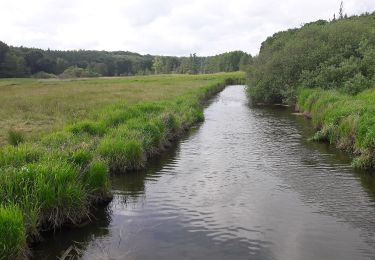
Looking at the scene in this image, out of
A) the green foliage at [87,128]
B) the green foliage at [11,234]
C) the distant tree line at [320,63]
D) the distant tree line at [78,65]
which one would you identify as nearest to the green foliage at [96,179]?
the green foliage at [11,234]

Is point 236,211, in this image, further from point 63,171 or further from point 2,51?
point 2,51

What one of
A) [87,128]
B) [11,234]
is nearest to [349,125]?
[87,128]

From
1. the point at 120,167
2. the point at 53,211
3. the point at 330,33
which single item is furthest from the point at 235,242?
the point at 330,33

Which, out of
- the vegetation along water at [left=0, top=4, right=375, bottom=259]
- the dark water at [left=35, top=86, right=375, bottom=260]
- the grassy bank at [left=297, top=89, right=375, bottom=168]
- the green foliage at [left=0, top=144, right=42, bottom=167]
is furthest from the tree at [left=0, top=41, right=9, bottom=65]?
the green foliage at [left=0, top=144, right=42, bottom=167]

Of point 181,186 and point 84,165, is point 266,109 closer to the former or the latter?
point 181,186

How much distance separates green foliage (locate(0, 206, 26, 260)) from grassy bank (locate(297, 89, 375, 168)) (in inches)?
524

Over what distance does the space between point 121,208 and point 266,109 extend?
104ft

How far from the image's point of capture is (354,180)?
15828 mm

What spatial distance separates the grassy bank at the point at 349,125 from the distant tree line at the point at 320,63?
5.73 meters

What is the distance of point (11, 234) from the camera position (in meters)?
8.42

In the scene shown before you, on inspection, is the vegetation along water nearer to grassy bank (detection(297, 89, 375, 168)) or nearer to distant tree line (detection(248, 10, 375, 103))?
grassy bank (detection(297, 89, 375, 168))

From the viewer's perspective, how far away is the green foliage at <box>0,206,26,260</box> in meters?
8.27

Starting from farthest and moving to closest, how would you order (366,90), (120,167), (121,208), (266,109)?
(266,109), (366,90), (120,167), (121,208)

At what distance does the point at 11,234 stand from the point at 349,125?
54.0 feet
